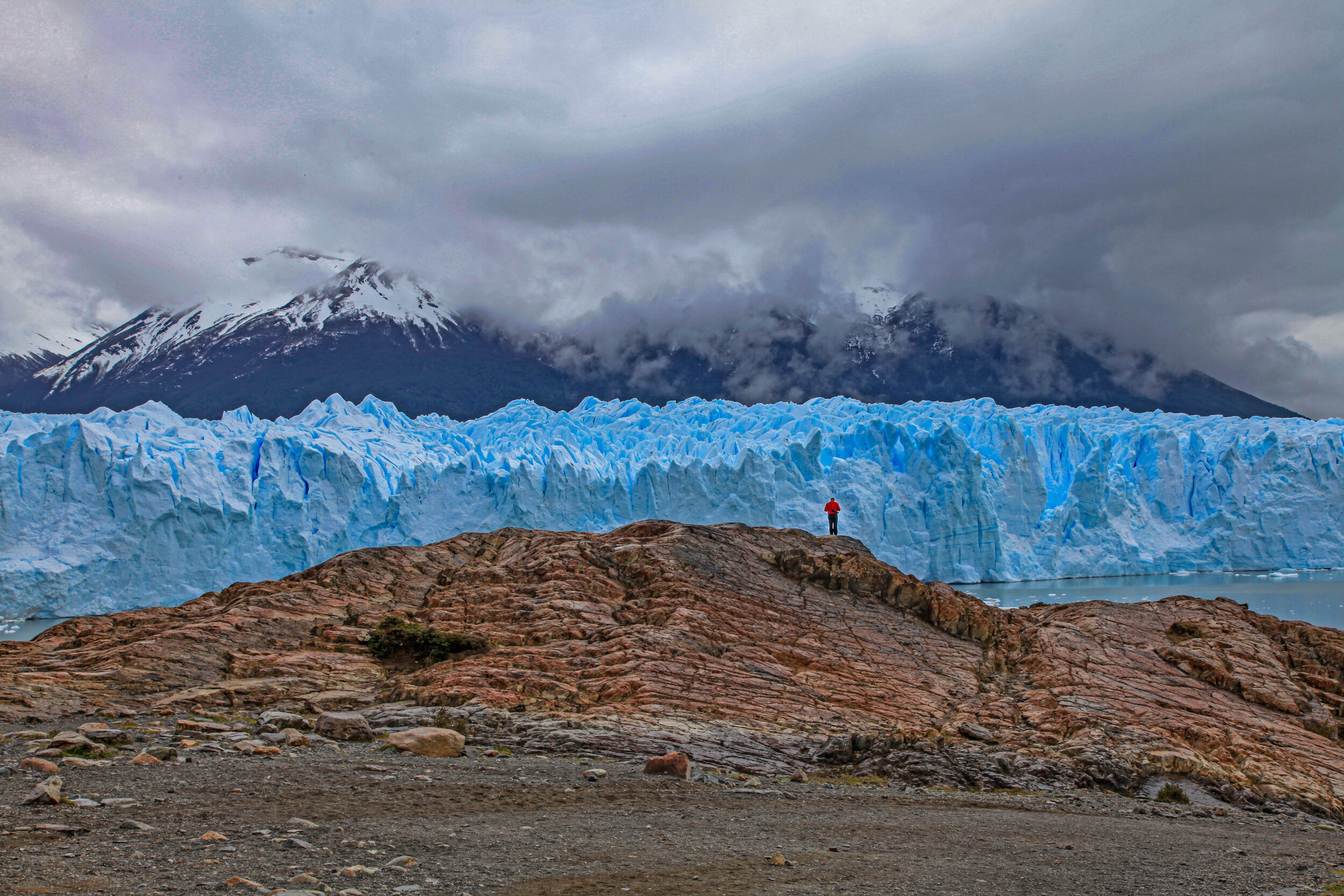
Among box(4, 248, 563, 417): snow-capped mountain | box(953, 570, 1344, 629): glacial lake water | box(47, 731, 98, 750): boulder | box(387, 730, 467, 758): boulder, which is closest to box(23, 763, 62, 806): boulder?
box(47, 731, 98, 750): boulder

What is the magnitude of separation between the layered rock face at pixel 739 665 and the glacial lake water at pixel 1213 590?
16733 millimetres

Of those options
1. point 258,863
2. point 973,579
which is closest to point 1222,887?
point 258,863

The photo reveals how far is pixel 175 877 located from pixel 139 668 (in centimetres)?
616

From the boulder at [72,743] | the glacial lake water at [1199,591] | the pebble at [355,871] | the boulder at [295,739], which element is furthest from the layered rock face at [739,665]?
the glacial lake water at [1199,591]

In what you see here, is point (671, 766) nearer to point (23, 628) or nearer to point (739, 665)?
point (739, 665)

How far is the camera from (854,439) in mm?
40844

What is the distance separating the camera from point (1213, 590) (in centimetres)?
3497

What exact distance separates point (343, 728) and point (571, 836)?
3.19 meters

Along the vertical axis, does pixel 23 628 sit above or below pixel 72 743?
below

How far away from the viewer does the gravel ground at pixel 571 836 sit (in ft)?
13.3

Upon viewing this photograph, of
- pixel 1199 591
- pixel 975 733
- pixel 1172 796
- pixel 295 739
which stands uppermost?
pixel 295 739

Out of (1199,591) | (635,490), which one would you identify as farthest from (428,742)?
(1199,591)

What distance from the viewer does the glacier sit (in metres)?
27.9

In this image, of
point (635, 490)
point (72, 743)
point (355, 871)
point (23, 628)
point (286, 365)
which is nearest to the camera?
point (355, 871)
